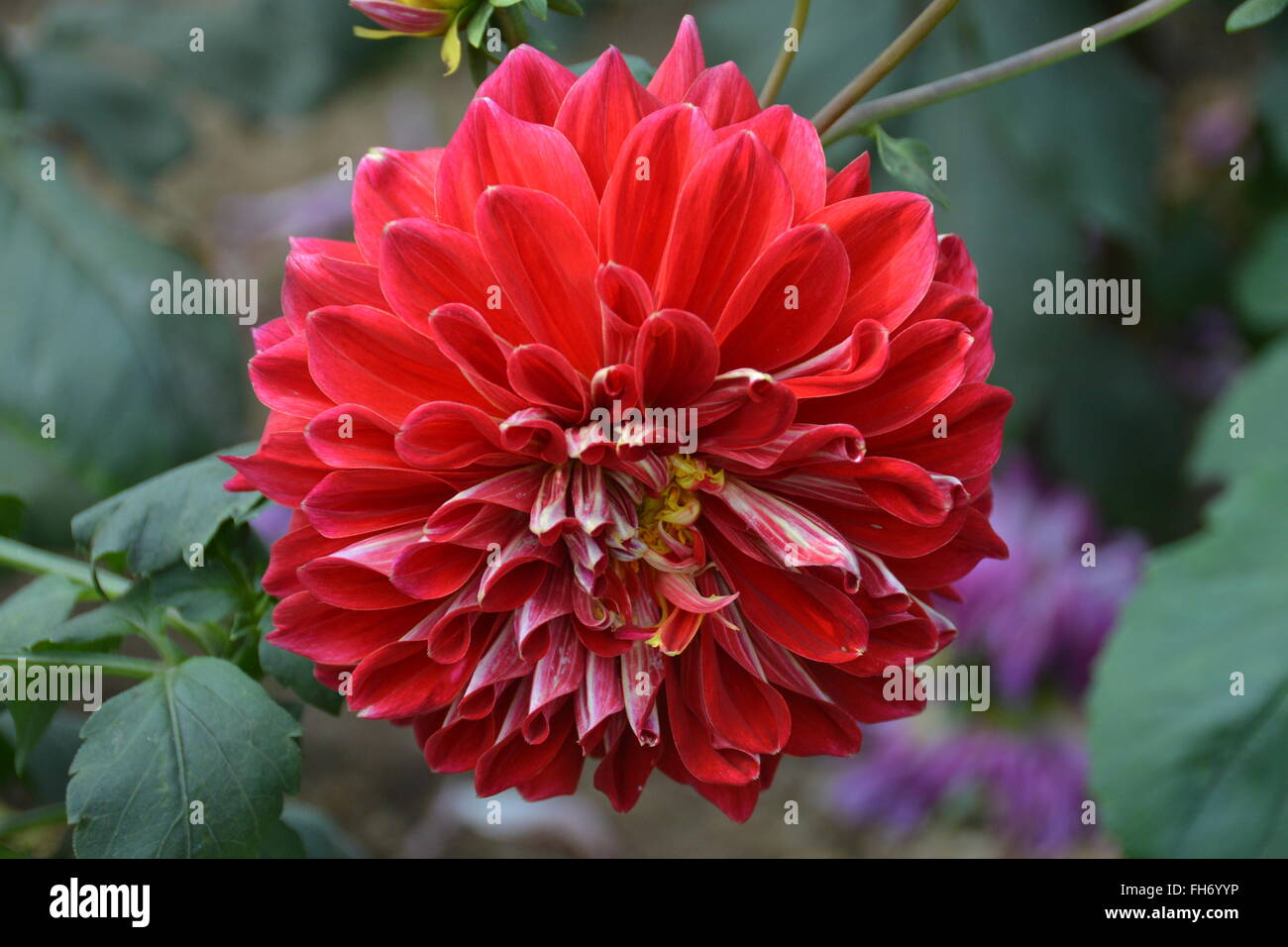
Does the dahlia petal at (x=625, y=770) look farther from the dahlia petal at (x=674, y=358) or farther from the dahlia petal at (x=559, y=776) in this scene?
the dahlia petal at (x=674, y=358)

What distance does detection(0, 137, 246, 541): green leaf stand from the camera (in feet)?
4.15

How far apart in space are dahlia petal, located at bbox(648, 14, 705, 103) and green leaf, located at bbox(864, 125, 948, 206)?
9 cm

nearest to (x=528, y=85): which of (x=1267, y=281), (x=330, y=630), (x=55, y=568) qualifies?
(x=330, y=630)

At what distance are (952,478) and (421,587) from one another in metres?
0.22

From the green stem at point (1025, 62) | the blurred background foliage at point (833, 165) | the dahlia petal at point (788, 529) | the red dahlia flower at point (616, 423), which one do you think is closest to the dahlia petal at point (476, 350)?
the red dahlia flower at point (616, 423)

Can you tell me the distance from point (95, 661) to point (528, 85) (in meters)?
0.34

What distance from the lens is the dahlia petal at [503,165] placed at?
453mm

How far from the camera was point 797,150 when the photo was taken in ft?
1.54

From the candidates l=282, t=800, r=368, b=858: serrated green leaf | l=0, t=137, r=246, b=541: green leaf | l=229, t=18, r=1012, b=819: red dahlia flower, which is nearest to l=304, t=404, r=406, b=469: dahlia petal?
l=229, t=18, r=1012, b=819: red dahlia flower

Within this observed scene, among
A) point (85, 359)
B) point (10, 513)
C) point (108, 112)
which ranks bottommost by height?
point (10, 513)

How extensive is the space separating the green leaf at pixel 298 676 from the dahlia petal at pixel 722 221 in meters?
0.25

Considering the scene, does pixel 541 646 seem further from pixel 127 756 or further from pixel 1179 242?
pixel 1179 242

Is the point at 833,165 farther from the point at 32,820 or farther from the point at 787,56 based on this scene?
the point at 32,820

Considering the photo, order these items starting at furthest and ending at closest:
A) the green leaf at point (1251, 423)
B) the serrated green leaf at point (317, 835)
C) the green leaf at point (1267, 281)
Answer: the green leaf at point (1267, 281) → the green leaf at point (1251, 423) → the serrated green leaf at point (317, 835)
